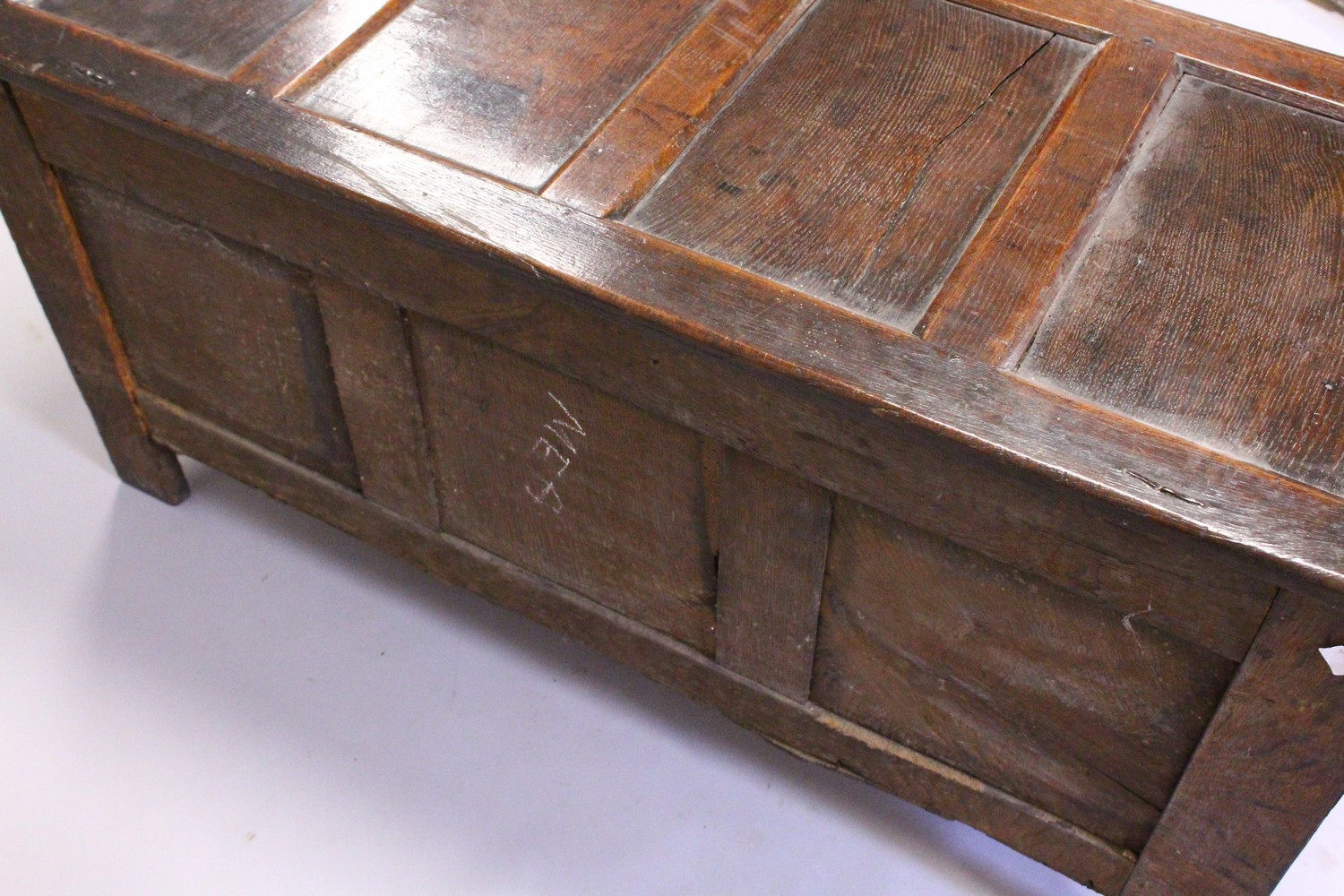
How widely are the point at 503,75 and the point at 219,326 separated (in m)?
0.50

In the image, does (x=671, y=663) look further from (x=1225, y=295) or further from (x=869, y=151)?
(x=1225, y=295)

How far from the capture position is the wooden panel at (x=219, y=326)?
66.2 inches

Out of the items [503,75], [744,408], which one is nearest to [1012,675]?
[744,408]

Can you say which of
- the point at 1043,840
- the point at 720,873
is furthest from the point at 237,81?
the point at 1043,840

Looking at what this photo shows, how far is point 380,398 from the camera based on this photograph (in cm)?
169

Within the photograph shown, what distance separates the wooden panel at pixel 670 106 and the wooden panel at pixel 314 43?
327 millimetres

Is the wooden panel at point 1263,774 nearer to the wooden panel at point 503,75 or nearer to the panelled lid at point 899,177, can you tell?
the panelled lid at point 899,177

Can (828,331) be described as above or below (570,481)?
above

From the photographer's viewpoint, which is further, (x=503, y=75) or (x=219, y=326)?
(x=219, y=326)

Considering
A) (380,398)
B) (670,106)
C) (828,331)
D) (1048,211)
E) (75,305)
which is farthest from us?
(75,305)

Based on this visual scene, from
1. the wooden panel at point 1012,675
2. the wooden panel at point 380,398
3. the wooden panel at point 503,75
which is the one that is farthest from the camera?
the wooden panel at point 380,398

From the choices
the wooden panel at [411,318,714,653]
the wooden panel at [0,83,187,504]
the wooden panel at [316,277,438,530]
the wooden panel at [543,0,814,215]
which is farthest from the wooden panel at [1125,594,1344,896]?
the wooden panel at [0,83,187,504]

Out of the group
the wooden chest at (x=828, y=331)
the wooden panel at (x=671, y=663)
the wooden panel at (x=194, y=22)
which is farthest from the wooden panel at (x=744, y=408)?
the wooden panel at (x=671, y=663)

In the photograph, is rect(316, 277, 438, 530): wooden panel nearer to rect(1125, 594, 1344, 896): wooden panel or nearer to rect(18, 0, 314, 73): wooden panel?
rect(18, 0, 314, 73): wooden panel
